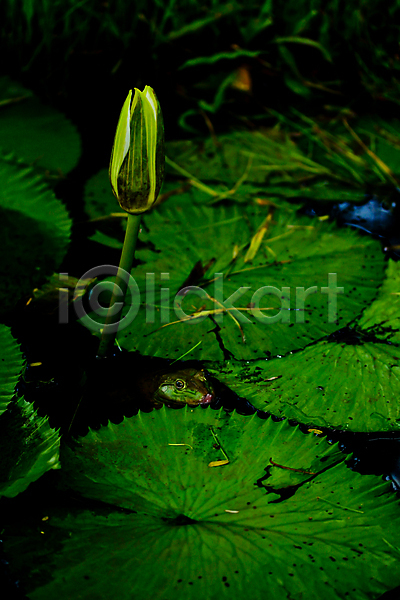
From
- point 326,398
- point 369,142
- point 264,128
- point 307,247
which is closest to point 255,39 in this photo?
point 264,128

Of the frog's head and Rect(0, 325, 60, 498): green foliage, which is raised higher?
Rect(0, 325, 60, 498): green foliage

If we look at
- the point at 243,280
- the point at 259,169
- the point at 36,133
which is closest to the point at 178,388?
the point at 243,280

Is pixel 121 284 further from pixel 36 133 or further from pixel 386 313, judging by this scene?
pixel 36 133

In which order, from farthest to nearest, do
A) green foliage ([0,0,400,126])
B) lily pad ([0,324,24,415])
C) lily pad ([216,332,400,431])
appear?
1. green foliage ([0,0,400,126])
2. lily pad ([216,332,400,431])
3. lily pad ([0,324,24,415])

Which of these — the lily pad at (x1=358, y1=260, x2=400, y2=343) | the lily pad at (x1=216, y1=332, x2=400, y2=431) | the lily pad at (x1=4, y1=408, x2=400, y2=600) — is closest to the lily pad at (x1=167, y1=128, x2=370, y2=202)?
the lily pad at (x1=358, y1=260, x2=400, y2=343)

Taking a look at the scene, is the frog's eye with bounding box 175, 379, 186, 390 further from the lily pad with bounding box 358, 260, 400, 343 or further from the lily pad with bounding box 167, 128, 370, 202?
the lily pad with bounding box 167, 128, 370, 202

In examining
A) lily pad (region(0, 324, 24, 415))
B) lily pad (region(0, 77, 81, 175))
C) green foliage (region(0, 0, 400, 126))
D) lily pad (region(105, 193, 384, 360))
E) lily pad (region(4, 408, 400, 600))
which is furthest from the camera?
green foliage (region(0, 0, 400, 126))
